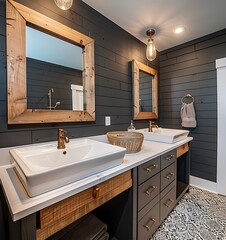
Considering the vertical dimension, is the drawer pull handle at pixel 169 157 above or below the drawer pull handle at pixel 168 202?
above

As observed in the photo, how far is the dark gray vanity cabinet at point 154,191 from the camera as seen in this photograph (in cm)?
111

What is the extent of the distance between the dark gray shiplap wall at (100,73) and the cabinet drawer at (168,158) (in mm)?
628

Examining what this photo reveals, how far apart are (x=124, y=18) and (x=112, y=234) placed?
2.15 m

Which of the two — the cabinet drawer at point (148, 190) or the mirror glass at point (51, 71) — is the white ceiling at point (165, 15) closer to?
the mirror glass at point (51, 71)

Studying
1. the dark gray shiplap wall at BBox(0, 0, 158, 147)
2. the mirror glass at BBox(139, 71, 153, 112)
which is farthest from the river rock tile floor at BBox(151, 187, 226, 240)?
the mirror glass at BBox(139, 71, 153, 112)

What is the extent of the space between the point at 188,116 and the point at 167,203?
126cm

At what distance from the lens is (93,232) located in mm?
1107

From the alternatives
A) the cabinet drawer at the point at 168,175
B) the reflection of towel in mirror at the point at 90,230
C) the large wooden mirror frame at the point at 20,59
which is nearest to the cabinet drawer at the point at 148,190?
the cabinet drawer at the point at 168,175

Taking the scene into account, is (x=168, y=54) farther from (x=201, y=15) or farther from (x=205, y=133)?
(x=205, y=133)

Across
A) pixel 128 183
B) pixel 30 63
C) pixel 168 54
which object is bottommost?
pixel 128 183

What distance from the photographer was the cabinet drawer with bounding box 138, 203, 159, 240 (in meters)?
1.12

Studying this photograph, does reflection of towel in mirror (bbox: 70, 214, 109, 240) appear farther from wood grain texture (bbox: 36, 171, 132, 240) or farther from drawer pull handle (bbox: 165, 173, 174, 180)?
drawer pull handle (bbox: 165, 173, 174, 180)

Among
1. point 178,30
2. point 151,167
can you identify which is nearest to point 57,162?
point 151,167

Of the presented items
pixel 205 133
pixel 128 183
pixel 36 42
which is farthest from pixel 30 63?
pixel 205 133
